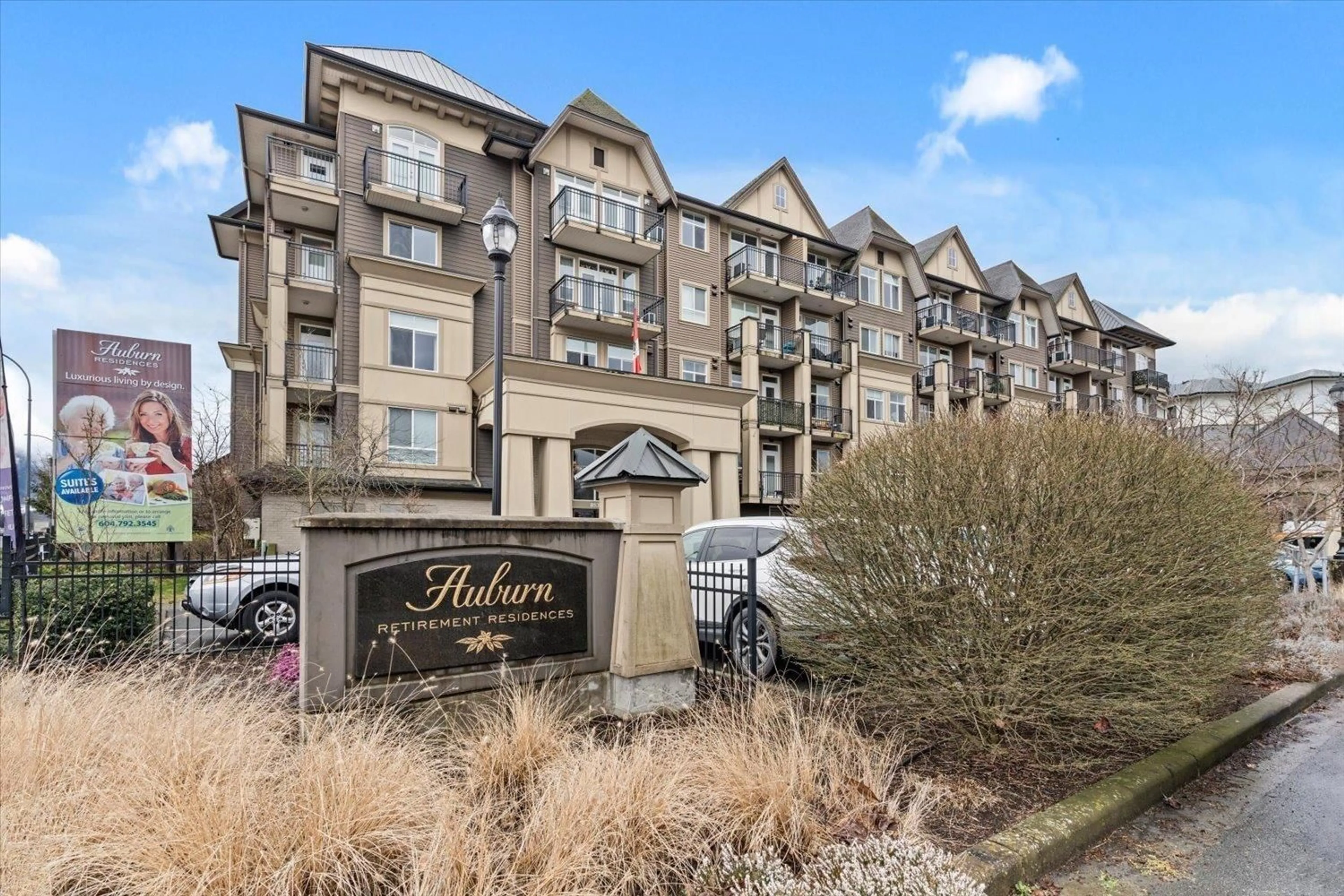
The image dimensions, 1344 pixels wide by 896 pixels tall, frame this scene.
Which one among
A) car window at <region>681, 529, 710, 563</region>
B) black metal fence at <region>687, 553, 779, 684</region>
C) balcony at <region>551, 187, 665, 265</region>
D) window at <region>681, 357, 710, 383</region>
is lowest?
black metal fence at <region>687, 553, 779, 684</region>

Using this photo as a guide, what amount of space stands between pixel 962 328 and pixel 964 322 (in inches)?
16.8

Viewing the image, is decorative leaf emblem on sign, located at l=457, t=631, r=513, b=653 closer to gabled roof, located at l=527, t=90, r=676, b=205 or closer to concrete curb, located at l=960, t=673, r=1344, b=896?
concrete curb, located at l=960, t=673, r=1344, b=896

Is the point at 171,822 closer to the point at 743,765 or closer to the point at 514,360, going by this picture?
the point at 743,765

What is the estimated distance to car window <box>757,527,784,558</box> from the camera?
849 cm

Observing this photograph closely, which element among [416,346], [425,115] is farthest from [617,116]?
[416,346]

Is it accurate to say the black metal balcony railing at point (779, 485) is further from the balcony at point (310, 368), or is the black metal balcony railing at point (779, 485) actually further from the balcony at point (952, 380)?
the balcony at point (310, 368)

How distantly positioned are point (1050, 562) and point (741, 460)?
22.1 meters

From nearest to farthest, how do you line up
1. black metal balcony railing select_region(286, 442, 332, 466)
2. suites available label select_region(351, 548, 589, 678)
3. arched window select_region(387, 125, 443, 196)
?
suites available label select_region(351, 548, 589, 678), black metal balcony railing select_region(286, 442, 332, 466), arched window select_region(387, 125, 443, 196)

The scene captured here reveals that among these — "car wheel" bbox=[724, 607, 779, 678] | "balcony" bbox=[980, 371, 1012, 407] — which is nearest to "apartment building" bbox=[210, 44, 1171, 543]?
"balcony" bbox=[980, 371, 1012, 407]

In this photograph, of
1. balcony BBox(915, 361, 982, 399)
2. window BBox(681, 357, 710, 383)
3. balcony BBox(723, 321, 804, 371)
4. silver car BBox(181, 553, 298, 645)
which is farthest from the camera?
balcony BBox(915, 361, 982, 399)

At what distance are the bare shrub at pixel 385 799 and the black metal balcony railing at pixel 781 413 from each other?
2277 centimetres

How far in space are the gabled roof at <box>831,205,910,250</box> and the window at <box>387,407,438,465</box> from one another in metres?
20.5

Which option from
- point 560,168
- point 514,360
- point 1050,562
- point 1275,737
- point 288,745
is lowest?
point 1275,737

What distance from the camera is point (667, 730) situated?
15.8 ft
